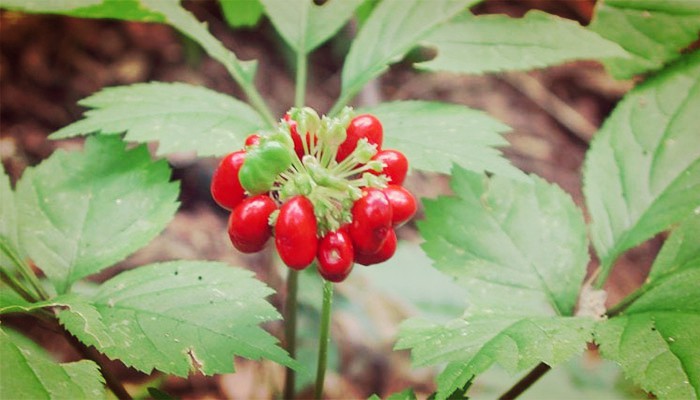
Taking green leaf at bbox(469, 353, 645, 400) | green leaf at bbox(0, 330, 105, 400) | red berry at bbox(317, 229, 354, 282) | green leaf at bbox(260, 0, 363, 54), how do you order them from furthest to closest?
green leaf at bbox(469, 353, 645, 400) < green leaf at bbox(260, 0, 363, 54) < red berry at bbox(317, 229, 354, 282) < green leaf at bbox(0, 330, 105, 400)

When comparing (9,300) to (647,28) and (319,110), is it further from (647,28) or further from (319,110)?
(319,110)

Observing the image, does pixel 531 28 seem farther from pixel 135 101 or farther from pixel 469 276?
pixel 135 101

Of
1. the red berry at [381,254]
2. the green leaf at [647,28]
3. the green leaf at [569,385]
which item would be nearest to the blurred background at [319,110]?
the green leaf at [569,385]

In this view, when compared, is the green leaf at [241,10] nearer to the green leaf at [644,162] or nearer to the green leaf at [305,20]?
the green leaf at [305,20]

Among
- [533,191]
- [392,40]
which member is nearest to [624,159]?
[533,191]

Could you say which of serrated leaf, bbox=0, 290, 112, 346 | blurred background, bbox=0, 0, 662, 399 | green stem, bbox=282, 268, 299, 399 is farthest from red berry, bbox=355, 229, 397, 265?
blurred background, bbox=0, 0, 662, 399

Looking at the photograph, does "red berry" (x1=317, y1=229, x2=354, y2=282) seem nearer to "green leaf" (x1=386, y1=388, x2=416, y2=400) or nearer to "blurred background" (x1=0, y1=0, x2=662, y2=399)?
"green leaf" (x1=386, y1=388, x2=416, y2=400)
